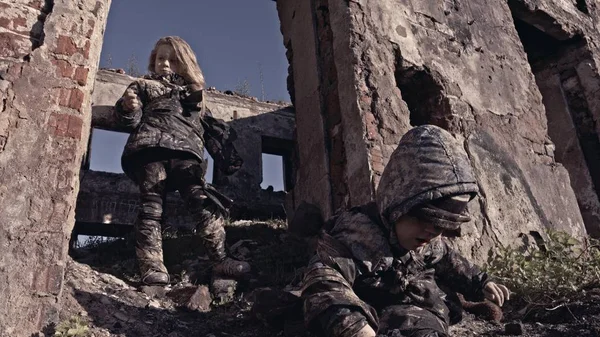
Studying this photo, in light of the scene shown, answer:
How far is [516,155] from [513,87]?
2.51 feet

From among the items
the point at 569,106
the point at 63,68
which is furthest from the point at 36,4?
the point at 569,106

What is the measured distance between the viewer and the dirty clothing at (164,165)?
153 inches

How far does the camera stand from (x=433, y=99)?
470 cm

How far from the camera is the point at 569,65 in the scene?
6.75 meters

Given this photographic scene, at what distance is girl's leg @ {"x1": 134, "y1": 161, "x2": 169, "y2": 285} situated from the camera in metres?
3.57

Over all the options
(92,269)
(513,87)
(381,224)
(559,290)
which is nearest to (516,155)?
(513,87)

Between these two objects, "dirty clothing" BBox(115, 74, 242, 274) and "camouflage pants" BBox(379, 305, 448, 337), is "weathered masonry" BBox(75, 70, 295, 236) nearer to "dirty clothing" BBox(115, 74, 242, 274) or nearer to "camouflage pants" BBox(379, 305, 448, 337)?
"dirty clothing" BBox(115, 74, 242, 274)

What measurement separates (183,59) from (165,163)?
0.93 meters

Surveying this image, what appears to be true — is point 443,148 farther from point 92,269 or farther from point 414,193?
Result: point 92,269

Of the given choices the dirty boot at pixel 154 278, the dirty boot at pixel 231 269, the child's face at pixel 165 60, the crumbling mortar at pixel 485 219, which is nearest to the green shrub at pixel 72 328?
the dirty boot at pixel 154 278

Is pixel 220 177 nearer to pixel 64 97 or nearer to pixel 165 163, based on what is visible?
pixel 165 163

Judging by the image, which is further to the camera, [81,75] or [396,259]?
[81,75]

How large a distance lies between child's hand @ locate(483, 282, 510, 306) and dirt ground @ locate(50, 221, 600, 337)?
1.01 ft

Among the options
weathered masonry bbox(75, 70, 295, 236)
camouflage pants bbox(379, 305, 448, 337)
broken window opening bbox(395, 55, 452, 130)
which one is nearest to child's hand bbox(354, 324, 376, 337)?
camouflage pants bbox(379, 305, 448, 337)
